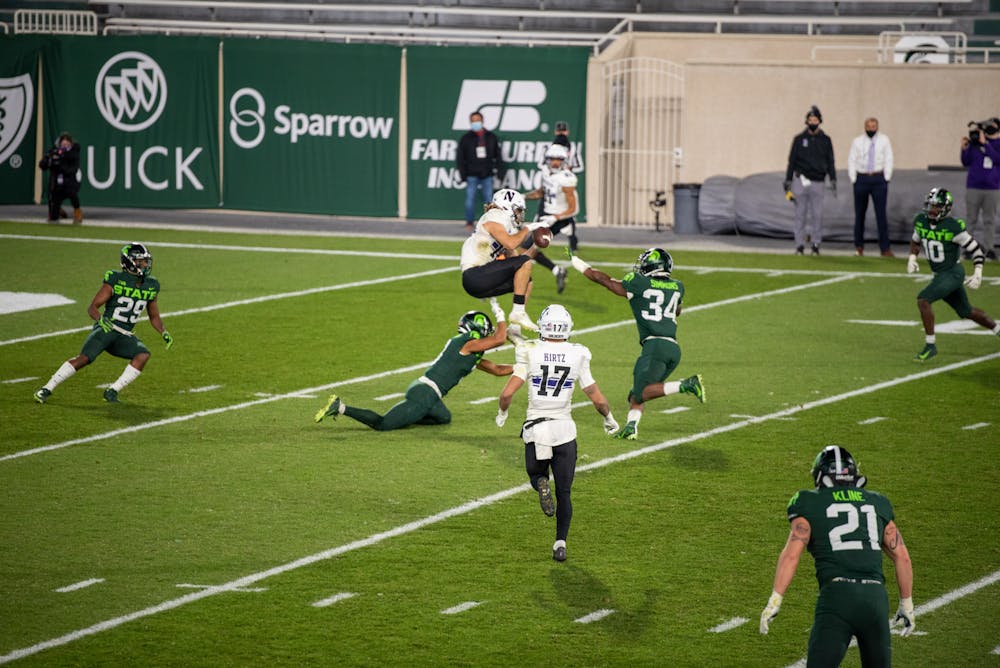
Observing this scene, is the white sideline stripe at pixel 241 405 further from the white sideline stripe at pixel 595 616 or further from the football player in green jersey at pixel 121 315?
the white sideline stripe at pixel 595 616

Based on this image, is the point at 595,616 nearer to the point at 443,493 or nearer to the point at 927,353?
the point at 443,493

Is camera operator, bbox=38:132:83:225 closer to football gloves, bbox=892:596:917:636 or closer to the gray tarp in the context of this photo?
the gray tarp

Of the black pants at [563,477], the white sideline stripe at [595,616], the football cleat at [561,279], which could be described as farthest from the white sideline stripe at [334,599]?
the football cleat at [561,279]

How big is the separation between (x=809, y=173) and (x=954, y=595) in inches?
649

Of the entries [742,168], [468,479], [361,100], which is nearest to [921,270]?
[742,168]

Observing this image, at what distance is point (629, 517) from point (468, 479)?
61.7 inches

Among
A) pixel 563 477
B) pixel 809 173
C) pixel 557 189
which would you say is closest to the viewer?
pixel 563 477

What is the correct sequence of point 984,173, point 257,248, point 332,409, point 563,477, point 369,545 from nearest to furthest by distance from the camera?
point 563,477 < point 369,545 < point 332,409 < point 984,173 < point 257,248

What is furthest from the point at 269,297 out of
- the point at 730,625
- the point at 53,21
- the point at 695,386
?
the point at 53,21

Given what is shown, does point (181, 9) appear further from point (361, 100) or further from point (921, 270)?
point (921, 270)

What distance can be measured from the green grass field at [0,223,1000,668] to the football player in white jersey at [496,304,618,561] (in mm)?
412

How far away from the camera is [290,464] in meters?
12.9

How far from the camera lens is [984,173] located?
24.8 metres

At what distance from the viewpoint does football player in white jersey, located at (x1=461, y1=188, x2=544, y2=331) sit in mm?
15031
